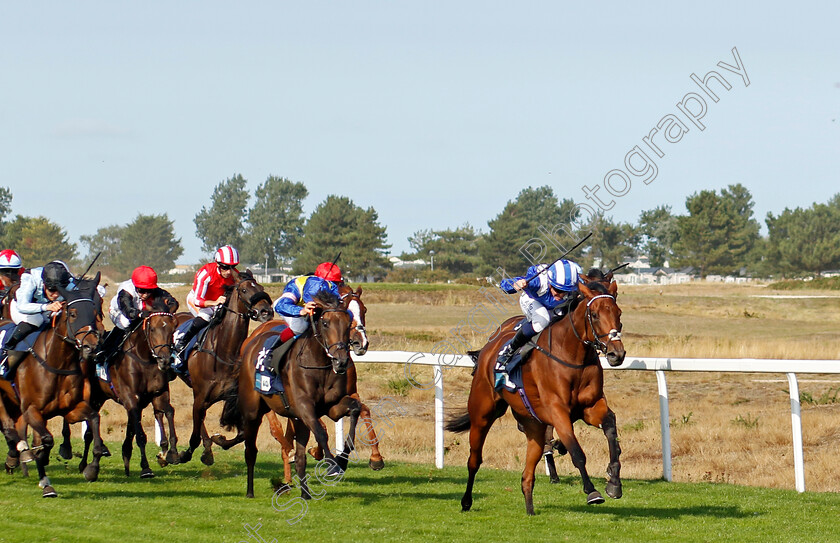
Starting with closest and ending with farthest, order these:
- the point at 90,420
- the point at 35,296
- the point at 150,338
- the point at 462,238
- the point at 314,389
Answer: the point at 314,389 → the point at 90,420 → the point at 35,296 → the point at 150,338 → the point at 462,238

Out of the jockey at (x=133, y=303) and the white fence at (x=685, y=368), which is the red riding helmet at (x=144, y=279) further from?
the white fence at (x=685, y=368)

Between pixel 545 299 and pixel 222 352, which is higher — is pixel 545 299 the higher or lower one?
the higher one

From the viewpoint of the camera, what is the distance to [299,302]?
27.7 feet

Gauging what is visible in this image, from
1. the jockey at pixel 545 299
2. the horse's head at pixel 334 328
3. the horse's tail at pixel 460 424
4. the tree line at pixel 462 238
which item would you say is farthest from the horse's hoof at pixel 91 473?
the tree line at pixel 462 238

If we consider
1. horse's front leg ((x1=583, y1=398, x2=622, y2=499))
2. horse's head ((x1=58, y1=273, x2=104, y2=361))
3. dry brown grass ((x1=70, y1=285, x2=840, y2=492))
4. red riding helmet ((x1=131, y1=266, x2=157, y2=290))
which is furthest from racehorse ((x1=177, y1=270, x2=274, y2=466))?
horse's front leg ((x1=583, y1=398, x2=622, y2=499))

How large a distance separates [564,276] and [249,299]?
3.29 m

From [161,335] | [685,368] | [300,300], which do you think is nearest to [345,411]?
[300,300]

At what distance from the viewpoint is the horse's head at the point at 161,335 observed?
30.1ft

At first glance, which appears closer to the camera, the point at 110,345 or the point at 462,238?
the point at 110,345

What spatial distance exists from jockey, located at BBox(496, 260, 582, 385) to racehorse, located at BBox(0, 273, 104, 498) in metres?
3.50

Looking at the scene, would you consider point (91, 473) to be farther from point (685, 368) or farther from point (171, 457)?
point (685, 368)

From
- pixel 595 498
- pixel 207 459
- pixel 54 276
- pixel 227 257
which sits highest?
pixel 227 257

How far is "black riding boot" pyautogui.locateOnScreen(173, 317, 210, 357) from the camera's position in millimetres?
10273

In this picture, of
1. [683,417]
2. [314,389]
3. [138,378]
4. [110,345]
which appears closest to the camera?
[314,389]
